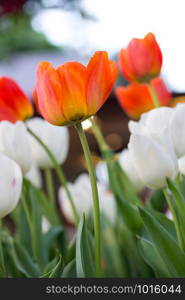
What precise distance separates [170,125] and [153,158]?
3 cm

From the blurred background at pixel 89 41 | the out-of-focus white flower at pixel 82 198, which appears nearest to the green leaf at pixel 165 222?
the out-of-focus white flower at pixel 82 198

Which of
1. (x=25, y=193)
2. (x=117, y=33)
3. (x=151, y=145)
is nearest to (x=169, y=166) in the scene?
(x=151, y=145)

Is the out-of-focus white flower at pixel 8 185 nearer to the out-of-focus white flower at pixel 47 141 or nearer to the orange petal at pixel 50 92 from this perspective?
the orange petal at pixel 50 92

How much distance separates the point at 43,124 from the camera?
48 centimetres

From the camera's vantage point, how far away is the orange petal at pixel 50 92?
11.7 inches

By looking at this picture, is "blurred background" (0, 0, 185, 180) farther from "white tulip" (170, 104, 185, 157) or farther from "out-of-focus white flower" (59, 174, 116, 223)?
"white tulip" (170, 104, 185, 157)

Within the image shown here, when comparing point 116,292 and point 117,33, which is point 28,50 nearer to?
point 117,33

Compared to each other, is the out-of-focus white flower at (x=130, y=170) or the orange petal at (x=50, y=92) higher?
the orange petal at (x=50, y=92)

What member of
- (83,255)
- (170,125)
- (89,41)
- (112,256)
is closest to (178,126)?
(170,125)

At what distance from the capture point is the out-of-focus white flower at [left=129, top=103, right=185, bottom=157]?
13.1 inches

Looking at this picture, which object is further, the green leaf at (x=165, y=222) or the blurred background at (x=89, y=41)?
the blurred background at (x=89, y=41)

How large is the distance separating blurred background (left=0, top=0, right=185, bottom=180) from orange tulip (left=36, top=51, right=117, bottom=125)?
5.20ft

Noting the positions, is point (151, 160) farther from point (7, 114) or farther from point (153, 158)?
point (7, 114)

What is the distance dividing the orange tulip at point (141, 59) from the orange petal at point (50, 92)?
5.4 inches
